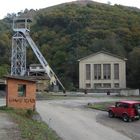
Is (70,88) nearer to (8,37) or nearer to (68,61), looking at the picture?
(68,61)

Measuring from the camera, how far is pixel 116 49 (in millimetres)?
107125

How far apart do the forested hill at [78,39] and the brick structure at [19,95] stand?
5302 cm

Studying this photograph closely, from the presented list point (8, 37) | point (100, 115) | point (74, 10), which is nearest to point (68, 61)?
point (8, 37)

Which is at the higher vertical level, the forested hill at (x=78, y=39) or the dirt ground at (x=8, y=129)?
the forested hill at (x=78, y=39)

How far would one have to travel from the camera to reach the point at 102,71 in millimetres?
99500

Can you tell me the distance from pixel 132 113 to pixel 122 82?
199 ft

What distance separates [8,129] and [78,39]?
9757cm

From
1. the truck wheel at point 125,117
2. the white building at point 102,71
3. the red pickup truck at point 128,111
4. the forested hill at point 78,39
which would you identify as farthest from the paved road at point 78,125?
the white building at point 102,71

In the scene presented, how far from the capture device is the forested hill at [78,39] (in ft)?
347

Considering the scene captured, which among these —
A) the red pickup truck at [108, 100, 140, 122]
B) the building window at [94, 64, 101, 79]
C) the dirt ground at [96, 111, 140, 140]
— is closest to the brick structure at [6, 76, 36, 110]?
the dirt ground at [96, 111, 140, 140]

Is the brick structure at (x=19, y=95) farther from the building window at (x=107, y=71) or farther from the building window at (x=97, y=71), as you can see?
the building window at (x=107, y=71)

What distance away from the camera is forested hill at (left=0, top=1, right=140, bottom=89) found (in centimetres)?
10581

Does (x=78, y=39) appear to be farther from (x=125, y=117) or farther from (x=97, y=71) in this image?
(x=125, y=117)

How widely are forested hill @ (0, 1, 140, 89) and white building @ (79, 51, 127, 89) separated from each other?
2.23 meters
